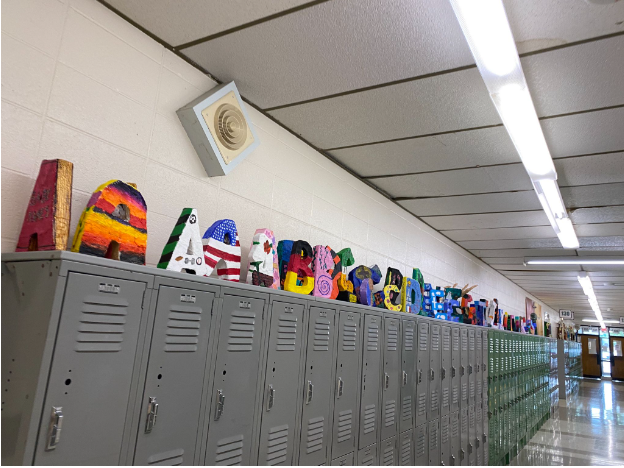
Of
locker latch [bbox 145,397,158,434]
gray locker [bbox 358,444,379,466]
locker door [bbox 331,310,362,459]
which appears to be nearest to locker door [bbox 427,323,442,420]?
gray locker [bbox 358,444,379,466]

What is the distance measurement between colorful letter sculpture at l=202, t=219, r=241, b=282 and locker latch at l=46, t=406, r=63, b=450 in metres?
0.93

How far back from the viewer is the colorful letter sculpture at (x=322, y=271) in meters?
2.83

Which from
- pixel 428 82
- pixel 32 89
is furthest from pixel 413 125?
pixel 32 89

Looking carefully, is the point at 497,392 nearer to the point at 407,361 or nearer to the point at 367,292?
the point at 407,361

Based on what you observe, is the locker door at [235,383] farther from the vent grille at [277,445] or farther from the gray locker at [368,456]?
the gray locker at [368,456]

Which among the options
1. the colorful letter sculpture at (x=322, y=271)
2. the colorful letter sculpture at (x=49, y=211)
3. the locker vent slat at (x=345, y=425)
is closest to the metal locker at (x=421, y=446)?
the locker vent slat at (x=345, y=425)

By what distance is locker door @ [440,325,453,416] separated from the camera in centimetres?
411

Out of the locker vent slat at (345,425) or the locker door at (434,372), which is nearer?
the locker vent slat at (345,425)

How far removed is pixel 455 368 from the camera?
441 cm

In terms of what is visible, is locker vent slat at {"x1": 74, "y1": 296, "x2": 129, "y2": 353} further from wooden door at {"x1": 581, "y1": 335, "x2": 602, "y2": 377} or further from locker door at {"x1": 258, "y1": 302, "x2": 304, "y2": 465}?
wooden door at {"x1": 581, "y1": 335, "x2": 602, "y2": 377}

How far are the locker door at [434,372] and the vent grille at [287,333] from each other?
6.59ft

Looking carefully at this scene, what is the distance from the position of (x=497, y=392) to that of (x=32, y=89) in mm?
5939

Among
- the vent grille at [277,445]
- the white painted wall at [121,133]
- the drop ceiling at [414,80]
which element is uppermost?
Answer: the drop ceiling at [414,80]

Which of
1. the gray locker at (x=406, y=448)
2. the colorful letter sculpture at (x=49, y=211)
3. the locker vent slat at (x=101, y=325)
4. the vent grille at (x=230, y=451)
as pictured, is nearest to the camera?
the locker vent slat at (x=101, y=325)
